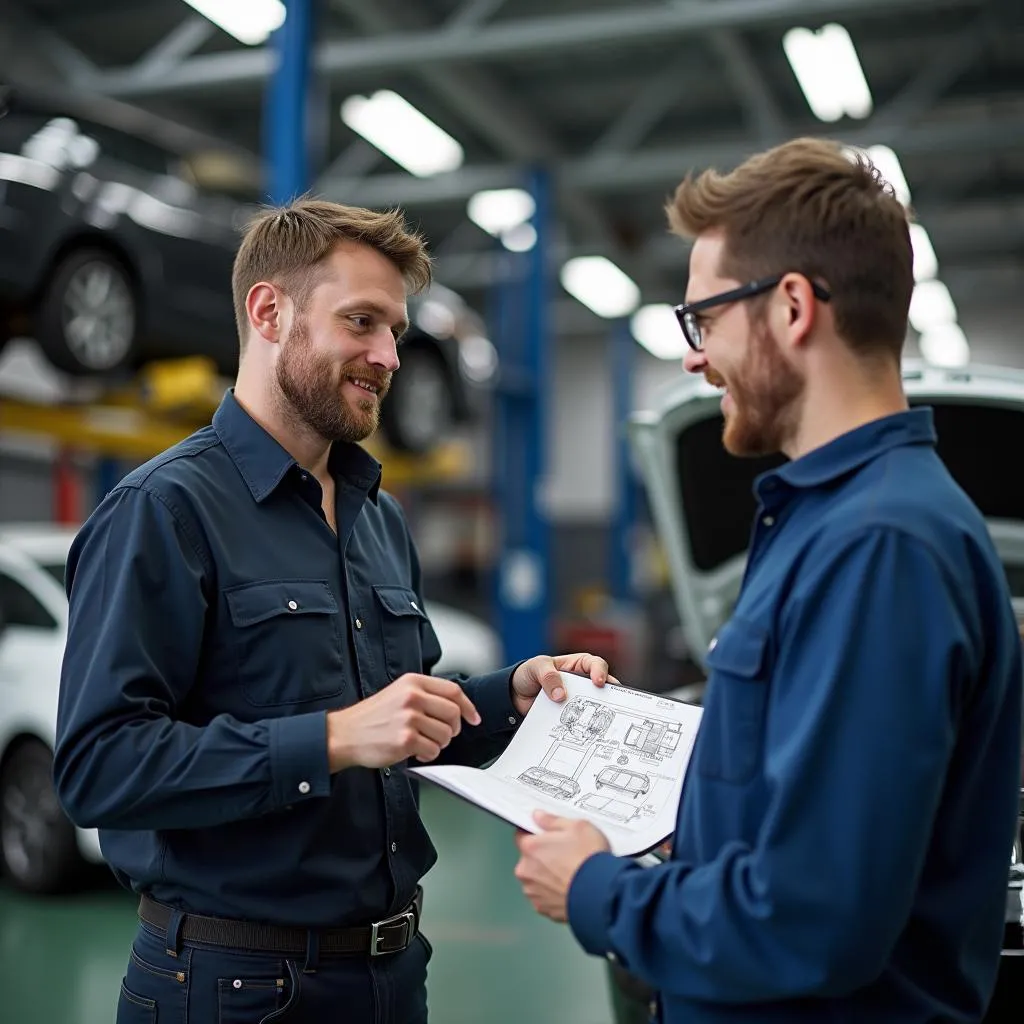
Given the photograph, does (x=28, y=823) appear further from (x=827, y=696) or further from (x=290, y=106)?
(x=827, y=696)

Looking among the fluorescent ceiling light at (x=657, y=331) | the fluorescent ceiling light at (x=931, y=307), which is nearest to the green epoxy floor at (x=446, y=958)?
the fluorescent ceiling light at (x=931, y=307)

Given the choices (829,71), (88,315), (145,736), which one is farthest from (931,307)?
(145,736)

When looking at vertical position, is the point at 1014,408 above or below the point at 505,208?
below

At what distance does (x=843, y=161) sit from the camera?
130 centimetres

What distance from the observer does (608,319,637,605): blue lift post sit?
16109mm

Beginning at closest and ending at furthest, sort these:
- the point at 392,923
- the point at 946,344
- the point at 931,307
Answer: the point at 392,923, the point at 931,307, the point at 946,344

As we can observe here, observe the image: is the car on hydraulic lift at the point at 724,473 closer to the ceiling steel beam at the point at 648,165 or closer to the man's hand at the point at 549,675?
the man's hand at the point at 549,675

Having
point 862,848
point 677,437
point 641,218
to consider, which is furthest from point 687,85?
point 862,848

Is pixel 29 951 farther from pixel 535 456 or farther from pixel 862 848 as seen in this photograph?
pixel 535 456

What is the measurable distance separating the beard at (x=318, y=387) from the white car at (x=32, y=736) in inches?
132

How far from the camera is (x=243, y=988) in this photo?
1603mm

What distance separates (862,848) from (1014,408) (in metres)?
2.11

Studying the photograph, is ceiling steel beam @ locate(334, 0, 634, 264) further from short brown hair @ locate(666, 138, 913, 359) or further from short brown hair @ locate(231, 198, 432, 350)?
short brown hair @ locate(666, 138, 913, 359)

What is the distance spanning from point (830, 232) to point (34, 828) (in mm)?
4638
